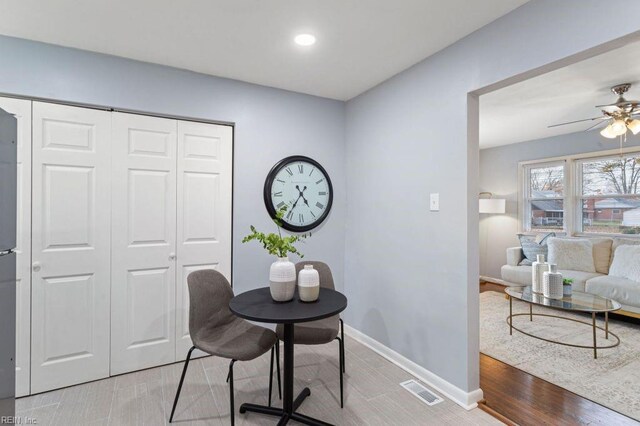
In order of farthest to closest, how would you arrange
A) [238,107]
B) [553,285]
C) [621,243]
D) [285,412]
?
[621,243] < [553,285] < [238,107] < [285,412]

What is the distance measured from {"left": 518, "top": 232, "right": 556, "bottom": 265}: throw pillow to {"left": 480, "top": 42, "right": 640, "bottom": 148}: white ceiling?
1553 mm

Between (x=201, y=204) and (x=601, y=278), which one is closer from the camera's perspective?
(x=201, y=204)

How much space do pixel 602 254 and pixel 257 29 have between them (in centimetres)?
475

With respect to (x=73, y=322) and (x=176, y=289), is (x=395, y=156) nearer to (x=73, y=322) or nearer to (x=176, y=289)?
(x=176, y=289)

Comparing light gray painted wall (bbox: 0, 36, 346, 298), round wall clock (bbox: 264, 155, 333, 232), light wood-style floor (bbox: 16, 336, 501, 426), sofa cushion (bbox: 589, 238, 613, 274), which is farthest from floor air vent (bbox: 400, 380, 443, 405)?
sofa cushion (bbox: 589, 238, 613, 274)

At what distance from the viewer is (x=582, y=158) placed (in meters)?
4.67

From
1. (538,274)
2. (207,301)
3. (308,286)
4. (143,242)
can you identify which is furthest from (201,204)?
(538,274)

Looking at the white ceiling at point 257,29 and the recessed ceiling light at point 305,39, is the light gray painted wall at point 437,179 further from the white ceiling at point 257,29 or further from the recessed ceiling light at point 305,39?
the recessed ceiling light at point 305,39

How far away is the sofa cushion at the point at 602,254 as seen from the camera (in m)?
4.07

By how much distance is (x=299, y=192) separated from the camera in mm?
3102

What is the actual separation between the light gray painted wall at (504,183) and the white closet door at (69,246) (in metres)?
5.71

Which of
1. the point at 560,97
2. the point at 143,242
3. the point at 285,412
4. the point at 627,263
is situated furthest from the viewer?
the point at 627,263

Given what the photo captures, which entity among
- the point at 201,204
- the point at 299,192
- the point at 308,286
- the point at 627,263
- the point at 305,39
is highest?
the point at 305,39

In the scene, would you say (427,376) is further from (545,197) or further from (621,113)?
(545,197)
